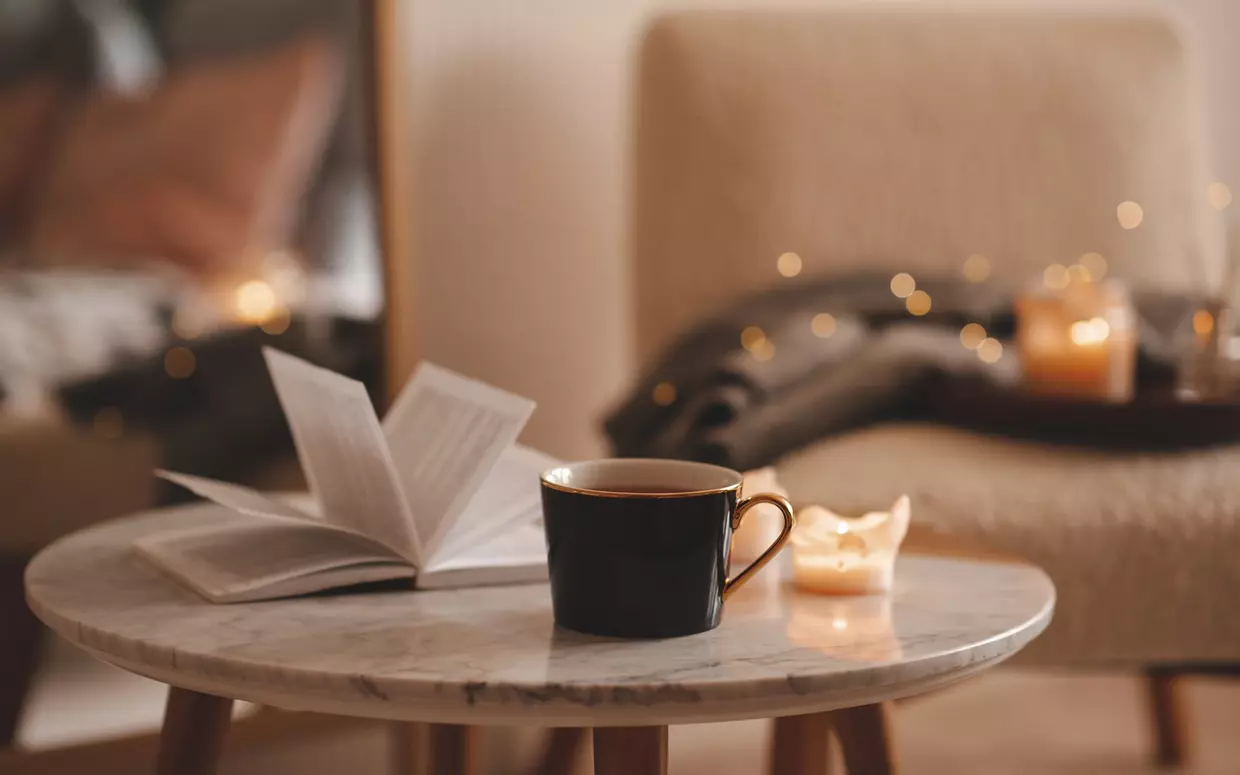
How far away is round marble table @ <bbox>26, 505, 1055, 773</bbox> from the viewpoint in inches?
19.2

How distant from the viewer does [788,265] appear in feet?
5.02

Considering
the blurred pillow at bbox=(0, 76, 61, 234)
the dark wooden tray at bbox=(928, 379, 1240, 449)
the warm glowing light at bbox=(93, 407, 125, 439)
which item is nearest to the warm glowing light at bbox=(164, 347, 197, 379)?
the warm glowing light at bbox=(93, 407, 125, 439)

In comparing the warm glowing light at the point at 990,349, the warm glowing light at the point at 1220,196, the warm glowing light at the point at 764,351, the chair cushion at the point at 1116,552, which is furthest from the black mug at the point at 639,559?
the warm glowing light at the point at 1220,196

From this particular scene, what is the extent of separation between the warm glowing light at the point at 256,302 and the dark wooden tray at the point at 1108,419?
30.1 inches

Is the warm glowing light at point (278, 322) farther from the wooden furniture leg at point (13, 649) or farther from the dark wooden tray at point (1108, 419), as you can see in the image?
the dark wooden tray at point (1108, 419)

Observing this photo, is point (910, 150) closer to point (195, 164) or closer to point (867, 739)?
point (195, 164)

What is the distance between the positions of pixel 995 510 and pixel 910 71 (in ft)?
2.58

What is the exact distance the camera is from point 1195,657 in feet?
3.28

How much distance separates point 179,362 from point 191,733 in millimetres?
718

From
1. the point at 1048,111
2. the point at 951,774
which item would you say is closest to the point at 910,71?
the point at 1048,111

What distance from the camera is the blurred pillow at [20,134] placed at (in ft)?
4.27

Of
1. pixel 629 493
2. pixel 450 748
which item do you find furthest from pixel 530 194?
→ pixel 629 493

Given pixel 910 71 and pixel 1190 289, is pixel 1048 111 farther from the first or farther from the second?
pixel 1190 289

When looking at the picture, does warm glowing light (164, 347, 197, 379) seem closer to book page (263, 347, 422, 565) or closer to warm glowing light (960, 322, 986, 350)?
book page (263, 347, 422, 565)
